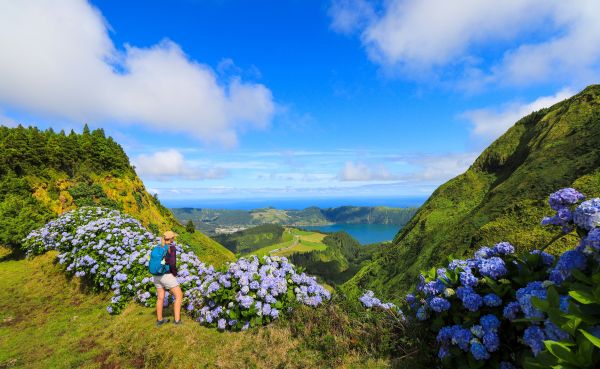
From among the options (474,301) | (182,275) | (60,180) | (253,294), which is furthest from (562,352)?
(60,180)

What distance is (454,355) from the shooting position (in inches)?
175

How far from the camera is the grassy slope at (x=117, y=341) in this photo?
6.99 meters

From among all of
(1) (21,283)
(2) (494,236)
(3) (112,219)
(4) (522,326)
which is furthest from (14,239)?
(2) (494,236)

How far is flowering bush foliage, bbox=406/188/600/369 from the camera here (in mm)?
2686

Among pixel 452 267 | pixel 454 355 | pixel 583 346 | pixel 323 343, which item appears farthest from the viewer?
pixel 323 343

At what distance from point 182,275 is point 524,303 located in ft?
34.0

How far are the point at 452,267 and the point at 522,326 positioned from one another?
157 centimetres

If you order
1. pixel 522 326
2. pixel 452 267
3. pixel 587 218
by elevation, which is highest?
pixel 587 218

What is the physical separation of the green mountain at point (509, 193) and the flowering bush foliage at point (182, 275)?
2.28 metres

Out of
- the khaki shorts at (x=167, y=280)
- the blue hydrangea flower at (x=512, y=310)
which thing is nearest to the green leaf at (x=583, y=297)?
the blue hydrangea flower at (x=512, y=310)

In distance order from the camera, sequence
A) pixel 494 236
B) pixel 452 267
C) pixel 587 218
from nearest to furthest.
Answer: pixel 587 218
pixel 452 267
pixel 494 236

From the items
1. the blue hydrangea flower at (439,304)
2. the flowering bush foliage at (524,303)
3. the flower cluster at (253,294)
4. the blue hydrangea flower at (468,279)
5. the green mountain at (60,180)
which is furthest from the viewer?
the green mountain at (60,180)

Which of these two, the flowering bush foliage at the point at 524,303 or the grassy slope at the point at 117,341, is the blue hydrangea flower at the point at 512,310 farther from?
the grassy slope at the point at 117,341

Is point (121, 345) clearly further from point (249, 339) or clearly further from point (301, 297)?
point (301, 297)
